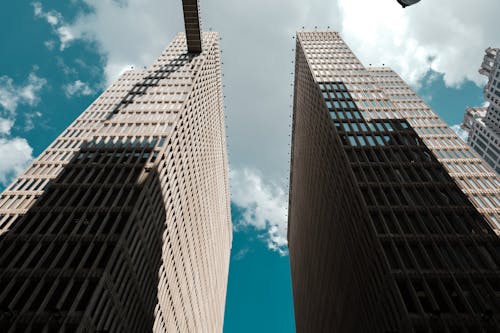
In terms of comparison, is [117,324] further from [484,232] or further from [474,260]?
[484,232]

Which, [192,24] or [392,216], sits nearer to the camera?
[392,216]

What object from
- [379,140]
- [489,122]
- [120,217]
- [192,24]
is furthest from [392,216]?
[489,122]

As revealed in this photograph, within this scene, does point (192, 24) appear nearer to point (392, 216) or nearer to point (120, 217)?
point (120, 217)

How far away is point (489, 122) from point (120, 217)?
154 metres

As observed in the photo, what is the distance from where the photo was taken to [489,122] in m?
132

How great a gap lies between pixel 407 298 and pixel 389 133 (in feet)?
102

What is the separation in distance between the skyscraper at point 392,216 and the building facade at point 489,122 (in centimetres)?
7426

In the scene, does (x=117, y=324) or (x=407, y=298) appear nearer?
(x=407, y=298)

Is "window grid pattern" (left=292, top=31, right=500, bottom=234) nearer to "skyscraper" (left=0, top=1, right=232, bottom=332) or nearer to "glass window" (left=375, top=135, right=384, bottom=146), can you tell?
"glass window" (left=375, top=135, right=384, bottom=146)

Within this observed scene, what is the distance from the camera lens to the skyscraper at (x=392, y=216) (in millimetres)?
29594

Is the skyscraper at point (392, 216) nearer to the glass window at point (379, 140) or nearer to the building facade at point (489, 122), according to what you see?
the glass window at point (379, 140)

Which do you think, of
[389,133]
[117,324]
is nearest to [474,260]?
[389,133]

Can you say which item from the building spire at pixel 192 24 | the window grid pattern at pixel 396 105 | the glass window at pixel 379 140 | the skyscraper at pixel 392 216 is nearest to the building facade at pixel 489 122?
the window grid pattern at pixel 396 105

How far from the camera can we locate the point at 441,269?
31.3 meters
